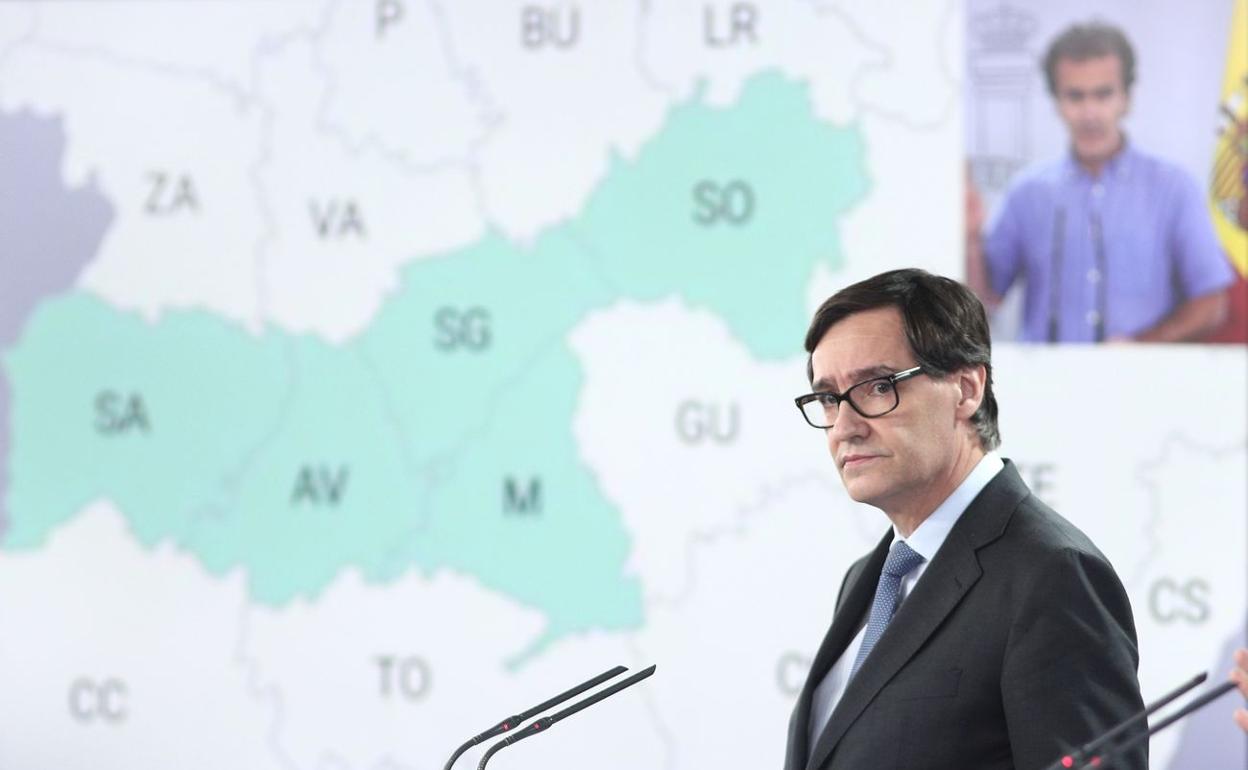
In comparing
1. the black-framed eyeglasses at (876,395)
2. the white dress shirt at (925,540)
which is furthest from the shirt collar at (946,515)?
the black-framed eyeglasses at (876,395)

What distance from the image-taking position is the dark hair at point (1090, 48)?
2.86 m

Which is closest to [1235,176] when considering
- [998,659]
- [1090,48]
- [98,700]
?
[1090,48]

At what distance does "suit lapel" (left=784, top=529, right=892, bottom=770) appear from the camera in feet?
5.57

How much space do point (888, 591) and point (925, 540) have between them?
8 centimetres

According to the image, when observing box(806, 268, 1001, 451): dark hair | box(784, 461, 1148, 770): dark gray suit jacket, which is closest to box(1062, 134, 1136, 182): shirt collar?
box(806, 268, 1001, 451): dark hair

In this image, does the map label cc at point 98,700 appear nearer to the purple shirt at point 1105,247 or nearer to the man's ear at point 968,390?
the purple shirt at point 1105,247

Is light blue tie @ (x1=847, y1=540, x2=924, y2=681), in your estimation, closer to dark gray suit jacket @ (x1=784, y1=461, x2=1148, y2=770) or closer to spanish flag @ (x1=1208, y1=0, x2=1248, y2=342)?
dark gray suit jacket @ (x1=784, y1=461, x2=1148, y2=770)

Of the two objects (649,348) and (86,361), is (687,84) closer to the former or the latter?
(649,348)

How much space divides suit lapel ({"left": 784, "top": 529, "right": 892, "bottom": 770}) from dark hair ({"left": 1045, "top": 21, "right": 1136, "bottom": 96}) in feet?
4.62

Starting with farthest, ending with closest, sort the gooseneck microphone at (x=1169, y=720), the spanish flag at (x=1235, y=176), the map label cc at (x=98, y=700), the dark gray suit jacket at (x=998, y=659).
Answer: the map label cc at (x=98, y=700), the spanish flag at (x=1235, y=176), the dark gray suit jacket at (x=998, y=659), the gooseneck microphone at (x=1169, y=720)

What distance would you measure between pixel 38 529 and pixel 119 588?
0.24 m

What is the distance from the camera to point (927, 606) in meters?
1.57

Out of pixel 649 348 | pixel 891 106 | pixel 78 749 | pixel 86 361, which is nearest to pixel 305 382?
pixel 86 361

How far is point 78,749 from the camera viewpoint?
3.37 meters
